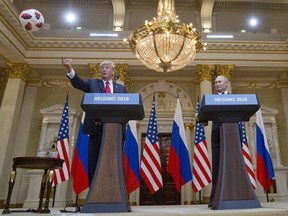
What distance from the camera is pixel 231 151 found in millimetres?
2365

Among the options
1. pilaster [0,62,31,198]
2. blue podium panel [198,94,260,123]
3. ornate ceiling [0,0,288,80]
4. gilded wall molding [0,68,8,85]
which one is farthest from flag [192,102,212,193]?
gilded wall molding [0,68,8,85]

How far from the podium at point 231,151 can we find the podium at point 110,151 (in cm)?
70

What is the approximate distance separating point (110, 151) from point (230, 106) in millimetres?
1112

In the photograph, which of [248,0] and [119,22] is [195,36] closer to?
[119,22]

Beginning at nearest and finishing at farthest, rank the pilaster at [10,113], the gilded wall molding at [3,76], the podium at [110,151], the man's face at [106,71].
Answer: the podium at [110,151] → the man's face at [106,71] → the pilaster at [10,113] → the gilded wall molding at [3,76]

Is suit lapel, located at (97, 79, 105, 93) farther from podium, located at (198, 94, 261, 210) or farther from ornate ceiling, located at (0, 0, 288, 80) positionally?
ornate ceiling, located at (0, 0, 288, 80)

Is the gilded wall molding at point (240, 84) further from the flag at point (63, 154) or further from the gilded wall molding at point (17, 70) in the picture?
the flag at point (63, 154)

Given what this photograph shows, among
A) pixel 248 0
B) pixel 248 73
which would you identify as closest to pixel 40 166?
pixel 248 73

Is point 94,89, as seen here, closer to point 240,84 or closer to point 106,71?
point 106,71

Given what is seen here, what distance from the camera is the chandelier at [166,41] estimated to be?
5004 mm

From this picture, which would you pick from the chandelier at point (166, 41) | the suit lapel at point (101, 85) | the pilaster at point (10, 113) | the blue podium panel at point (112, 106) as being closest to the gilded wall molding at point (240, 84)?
the pilaster at point (10, 113)

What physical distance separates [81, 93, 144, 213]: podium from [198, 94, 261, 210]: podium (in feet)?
2.29

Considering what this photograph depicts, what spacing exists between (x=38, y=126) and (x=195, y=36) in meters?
6.12

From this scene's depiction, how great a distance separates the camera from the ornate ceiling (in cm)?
841
